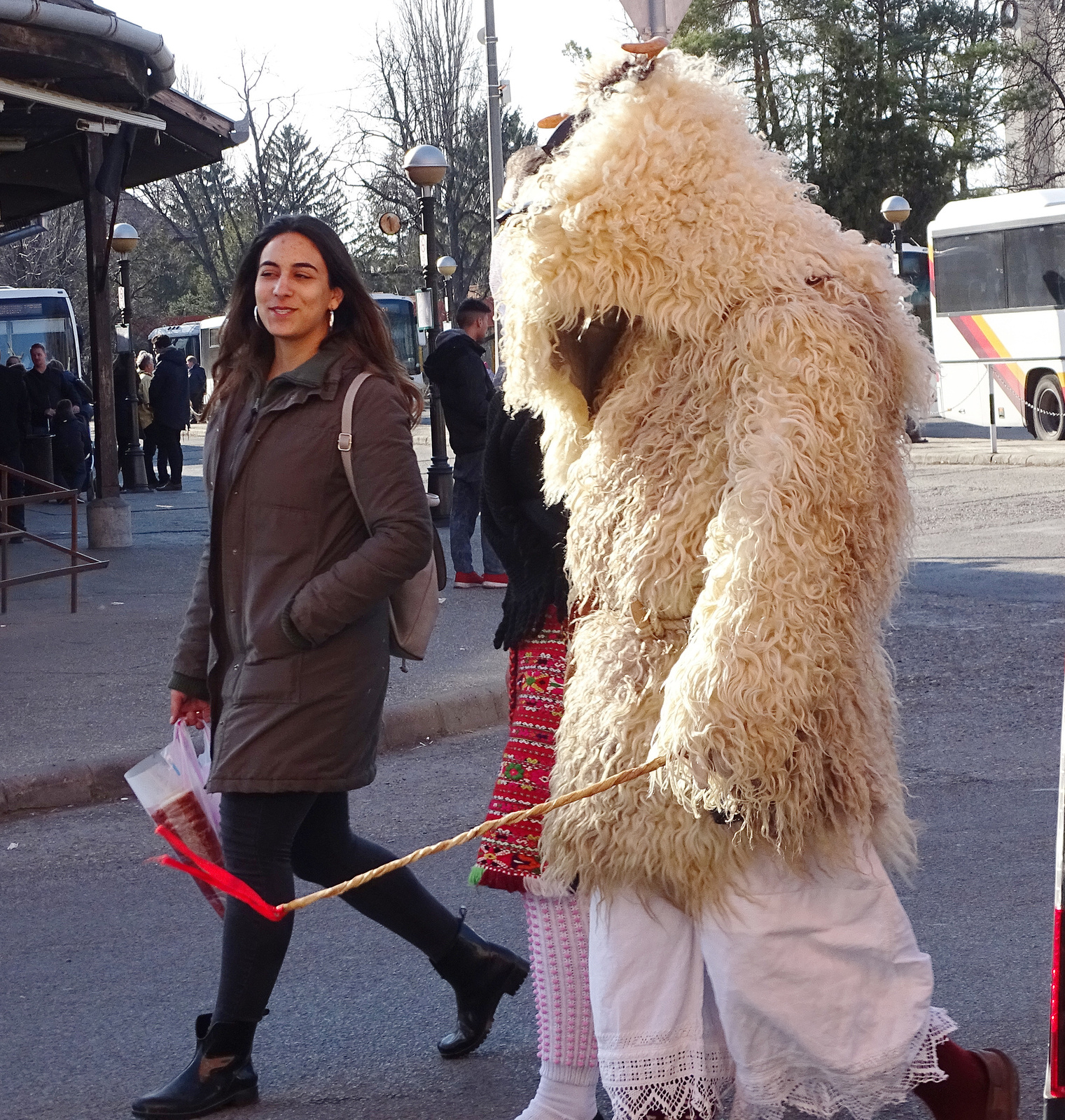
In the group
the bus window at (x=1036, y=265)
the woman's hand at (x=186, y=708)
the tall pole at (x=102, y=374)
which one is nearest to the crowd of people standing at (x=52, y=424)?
the tall pole at (x=102, y=374)

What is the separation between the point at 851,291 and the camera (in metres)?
2.46

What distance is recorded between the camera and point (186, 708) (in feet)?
10.8

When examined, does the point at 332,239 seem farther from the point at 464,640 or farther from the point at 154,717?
the point at 464,640

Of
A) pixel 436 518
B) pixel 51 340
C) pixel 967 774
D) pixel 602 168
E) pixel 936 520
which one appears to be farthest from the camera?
pixel 51 340

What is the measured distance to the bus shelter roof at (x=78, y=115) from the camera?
28.9 ft

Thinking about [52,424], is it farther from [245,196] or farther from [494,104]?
[245,196]

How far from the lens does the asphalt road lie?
331cm

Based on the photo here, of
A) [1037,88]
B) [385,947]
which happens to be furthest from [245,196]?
[385,947]

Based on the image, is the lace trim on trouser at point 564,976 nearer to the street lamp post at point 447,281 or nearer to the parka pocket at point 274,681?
the parka pocket at point 274,681

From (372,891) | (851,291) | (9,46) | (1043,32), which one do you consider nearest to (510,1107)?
(372,891)

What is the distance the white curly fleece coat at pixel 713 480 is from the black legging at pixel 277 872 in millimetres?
701

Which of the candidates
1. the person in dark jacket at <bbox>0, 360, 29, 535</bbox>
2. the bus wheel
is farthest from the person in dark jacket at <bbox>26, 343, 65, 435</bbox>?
the bus wheel

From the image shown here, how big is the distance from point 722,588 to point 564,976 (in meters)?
0.88

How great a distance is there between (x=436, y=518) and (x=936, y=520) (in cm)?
463
